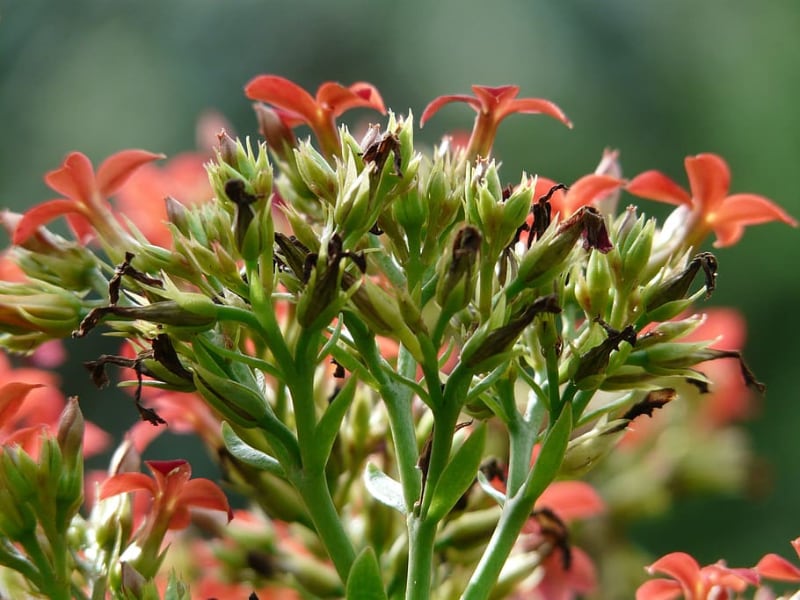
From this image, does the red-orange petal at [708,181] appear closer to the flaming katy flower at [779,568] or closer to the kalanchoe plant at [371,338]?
the kalanchoe plant at [371,338]

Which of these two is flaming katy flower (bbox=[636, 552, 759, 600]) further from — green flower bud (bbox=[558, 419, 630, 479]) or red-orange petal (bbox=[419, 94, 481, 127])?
red-orange petal (bbox=[419, 94, 481, 127])

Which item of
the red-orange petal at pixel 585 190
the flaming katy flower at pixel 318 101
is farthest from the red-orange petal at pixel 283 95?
the red-orange petal at pixel 585 190

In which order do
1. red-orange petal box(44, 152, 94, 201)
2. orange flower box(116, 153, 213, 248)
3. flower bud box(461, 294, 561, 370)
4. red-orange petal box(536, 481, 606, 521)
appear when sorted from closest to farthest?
flower bud box(461, 294, 561, 370), red-orange petal box(44, 152, 94, 201), red-orange petal box(536, 481, 606, 521), orange flower box(116, 153, 213, 248)

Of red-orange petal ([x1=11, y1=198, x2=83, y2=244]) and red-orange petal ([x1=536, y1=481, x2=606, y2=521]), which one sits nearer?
red-orange petal ([x1=11, y1=198, x2=83, y2=244])

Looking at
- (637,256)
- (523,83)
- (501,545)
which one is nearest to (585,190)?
(637,256)

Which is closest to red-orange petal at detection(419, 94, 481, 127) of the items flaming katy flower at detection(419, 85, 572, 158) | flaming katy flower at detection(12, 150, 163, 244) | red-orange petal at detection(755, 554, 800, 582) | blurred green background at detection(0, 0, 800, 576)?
flaming katy flower at detection(419, 85, 572, 158)
